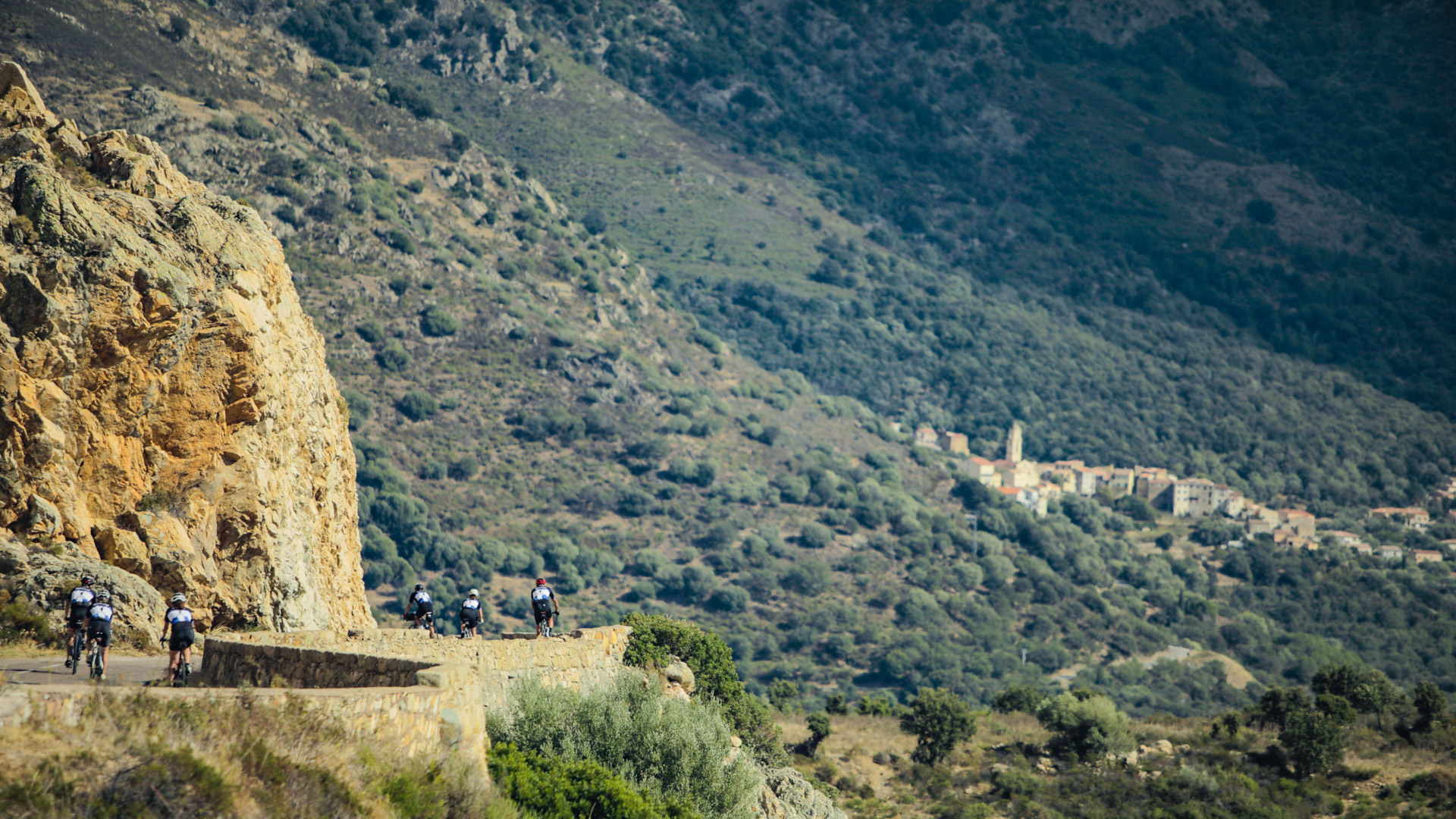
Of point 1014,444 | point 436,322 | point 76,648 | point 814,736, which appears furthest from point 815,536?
point 76,648

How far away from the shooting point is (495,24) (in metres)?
157

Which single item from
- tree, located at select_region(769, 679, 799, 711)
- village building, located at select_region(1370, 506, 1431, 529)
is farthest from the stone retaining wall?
village building, located at select_region(1370, 506, 1431, 529)

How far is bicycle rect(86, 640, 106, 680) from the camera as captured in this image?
14168mm

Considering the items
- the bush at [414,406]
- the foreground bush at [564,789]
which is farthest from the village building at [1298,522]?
the foreground bush at [564,789]

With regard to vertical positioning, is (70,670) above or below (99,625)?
below

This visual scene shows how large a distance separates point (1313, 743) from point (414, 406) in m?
64.7

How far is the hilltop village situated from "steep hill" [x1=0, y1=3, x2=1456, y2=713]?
5330 millimetres

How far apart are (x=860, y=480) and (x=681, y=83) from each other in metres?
96.3

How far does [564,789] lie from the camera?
1284 cm

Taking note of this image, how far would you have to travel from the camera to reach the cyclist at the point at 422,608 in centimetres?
1931

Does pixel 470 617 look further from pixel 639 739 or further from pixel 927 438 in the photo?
pixel 927 438

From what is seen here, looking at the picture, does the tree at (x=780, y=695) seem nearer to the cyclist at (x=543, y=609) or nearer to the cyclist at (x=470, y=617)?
the cyclist at (x=543, y=609)

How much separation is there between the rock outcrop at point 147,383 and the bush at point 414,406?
2585 inches

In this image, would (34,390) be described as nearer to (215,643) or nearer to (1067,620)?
(215,643)
